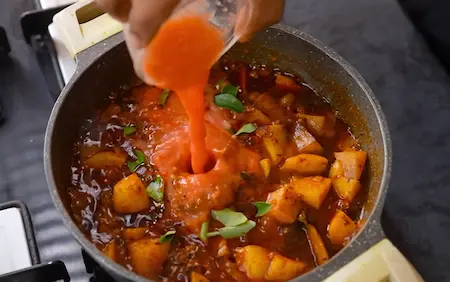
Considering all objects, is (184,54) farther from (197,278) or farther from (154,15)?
(197,278)

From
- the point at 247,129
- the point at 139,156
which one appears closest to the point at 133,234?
the point at 139,156

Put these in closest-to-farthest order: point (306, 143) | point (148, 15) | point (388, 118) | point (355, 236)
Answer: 1. point (148, 15)
2. point (355, 236)
3. point (306, 143)
4. point (388, 118)

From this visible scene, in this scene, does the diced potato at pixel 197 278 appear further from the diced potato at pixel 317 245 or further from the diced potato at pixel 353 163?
the diced potato at pixel 353 163

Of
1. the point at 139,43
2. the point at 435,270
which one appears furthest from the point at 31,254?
the point at 435,270

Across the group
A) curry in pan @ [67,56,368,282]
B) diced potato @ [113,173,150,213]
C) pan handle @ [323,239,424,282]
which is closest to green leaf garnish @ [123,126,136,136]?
curry in pan @ [67,56,368,282]

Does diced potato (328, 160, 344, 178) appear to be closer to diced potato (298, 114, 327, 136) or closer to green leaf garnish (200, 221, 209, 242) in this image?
diced potato (298, 114, 327, 136)
